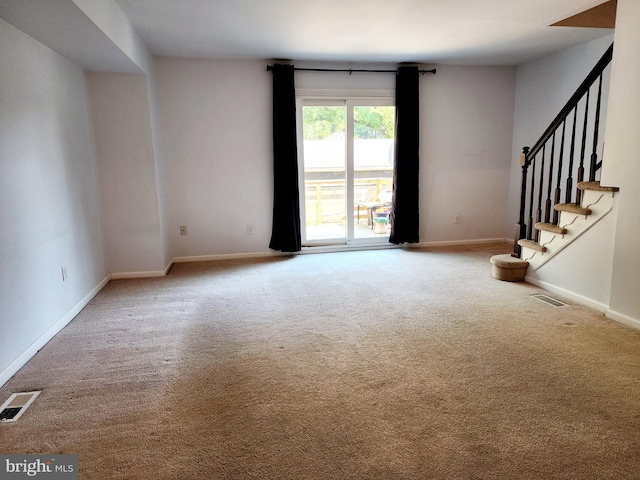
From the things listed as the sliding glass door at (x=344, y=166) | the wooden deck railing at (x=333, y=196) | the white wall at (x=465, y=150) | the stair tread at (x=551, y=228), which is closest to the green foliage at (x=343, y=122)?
the sliding glass door at (x=344, y=166)

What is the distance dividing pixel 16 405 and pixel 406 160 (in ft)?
15.3

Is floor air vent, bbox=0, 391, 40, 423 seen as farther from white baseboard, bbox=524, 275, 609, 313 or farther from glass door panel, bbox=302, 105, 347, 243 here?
white baseboard, bbox=524, 275, 609, 313

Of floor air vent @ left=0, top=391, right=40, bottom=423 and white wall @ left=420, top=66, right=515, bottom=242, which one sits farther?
white wall @ left=420, top=66, right=515, bottom=242

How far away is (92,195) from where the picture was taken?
158 inches

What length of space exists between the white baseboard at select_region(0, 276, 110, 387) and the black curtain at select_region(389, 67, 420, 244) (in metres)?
3.69

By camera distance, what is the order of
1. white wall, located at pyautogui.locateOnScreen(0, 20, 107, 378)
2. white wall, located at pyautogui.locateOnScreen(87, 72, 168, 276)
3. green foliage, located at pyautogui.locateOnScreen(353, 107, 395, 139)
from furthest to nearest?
green foliage, located at pyautogui.locateOnScreen(353, 107, 395, 139) < white wall, located at pyautogui.locateOnScreen(87, 72, 168, 276) < white wall, located at pyautogui.locateOnScreen(0, 20, 107, 378)

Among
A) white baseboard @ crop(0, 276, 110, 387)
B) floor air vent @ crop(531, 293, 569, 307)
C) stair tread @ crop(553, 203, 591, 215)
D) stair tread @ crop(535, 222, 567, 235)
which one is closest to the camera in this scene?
white baseboard @ crop(0, 276, 110, 387)

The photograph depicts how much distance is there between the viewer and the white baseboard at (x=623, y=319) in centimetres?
288

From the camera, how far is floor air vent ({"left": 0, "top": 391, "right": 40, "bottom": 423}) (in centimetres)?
200

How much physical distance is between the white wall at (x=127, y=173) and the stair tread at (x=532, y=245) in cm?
383

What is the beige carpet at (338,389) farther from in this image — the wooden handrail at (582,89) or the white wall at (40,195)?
the wooden handrail at (582,89)

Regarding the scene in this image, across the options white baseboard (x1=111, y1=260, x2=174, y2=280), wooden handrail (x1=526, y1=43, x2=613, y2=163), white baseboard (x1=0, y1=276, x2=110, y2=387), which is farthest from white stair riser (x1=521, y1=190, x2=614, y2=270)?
white baseboard (x1=0, y1=276, x2=110, y2=387)

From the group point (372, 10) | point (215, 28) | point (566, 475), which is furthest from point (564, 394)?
point (215, 28)

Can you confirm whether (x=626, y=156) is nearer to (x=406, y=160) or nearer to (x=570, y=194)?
(x=570, y=194)
